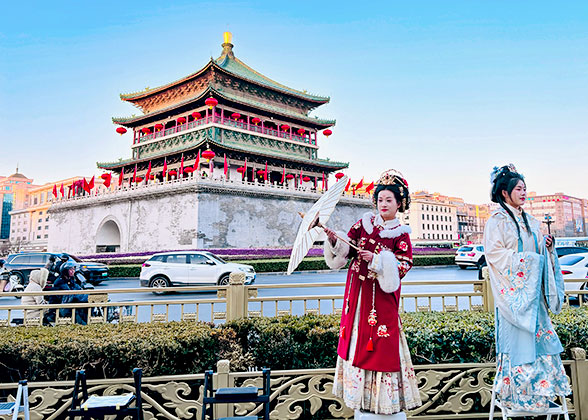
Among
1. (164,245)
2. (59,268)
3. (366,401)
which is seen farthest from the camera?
(164,245)

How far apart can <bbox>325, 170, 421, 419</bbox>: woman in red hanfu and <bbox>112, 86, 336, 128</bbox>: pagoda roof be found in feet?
86.6

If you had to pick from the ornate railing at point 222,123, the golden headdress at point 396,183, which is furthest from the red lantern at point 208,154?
the golden headdress at point 396,183

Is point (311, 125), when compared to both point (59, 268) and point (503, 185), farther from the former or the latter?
point (503, 185)

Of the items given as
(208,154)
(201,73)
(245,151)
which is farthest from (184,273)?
(201,73)

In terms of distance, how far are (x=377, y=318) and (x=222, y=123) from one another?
27571 mm

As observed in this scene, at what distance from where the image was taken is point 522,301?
107 inches

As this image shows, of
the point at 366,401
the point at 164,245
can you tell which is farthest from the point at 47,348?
the point at 164,245

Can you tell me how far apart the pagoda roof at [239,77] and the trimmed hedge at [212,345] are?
93.0 ft

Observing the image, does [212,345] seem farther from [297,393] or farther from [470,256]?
[470,256]

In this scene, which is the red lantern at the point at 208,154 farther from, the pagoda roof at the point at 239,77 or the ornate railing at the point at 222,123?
the pagoda roof at the point at 239,77

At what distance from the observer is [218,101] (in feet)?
95.0

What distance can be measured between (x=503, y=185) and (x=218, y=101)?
27986 millimetres

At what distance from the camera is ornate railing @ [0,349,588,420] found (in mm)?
2980

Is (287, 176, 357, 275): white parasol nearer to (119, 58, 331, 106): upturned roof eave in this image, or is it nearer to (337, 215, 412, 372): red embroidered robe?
(337, 215, 412, 372): red embroidered robe
